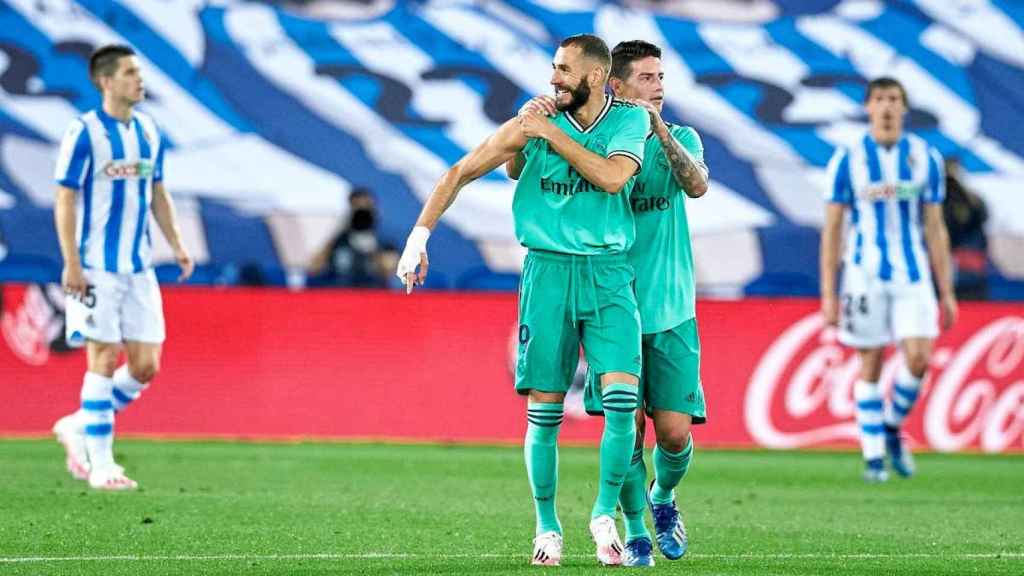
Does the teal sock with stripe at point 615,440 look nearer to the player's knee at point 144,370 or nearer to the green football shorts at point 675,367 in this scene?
the green football shorts at point 675,367

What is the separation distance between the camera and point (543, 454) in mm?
6574

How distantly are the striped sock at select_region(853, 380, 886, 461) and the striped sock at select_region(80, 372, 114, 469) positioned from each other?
4611mm

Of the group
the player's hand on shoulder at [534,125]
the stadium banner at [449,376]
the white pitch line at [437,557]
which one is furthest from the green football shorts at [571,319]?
the stadium banner at [449,376]

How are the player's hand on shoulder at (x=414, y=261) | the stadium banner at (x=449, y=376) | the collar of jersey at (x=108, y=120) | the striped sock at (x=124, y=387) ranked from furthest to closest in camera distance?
the stadium banner at (x=449, y=376), the striped sock at (x=124, y=387), the collar of jersey at (x=108, y=120), the player's hand on shoulder at (x=414, y=261)

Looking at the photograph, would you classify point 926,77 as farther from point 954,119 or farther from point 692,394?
point 692,394

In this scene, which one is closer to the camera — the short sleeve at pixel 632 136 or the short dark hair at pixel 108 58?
the short sleeve at pixel 632 136

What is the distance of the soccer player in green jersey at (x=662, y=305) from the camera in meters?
6.85

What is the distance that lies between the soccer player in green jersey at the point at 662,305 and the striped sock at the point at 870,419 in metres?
5.02

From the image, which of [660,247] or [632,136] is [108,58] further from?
[632,136]

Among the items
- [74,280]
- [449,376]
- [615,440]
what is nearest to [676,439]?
[615,440]

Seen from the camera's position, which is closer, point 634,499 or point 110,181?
point 634,499

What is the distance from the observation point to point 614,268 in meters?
6.54

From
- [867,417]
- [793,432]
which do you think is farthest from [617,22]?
[867,417]

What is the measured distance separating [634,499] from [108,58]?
4.37m
